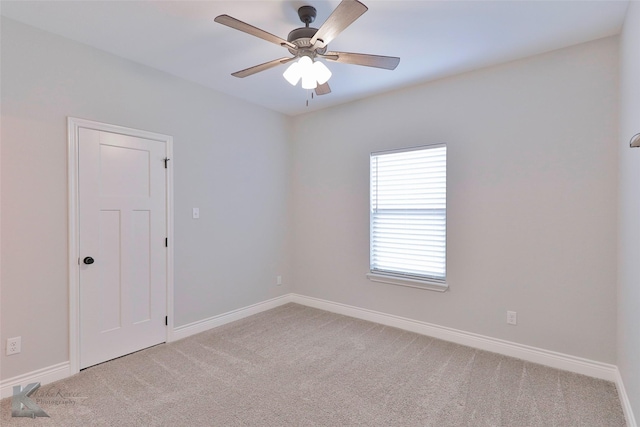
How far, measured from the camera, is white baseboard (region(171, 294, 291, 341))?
3.28 meters

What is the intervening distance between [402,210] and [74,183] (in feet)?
10.1

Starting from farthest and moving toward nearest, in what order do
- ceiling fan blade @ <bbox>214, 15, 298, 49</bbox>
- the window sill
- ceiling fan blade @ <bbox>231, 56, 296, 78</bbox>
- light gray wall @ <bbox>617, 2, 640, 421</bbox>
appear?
the window sill, ceiling fan blade @ <bbox>231, 56, 296, 78</bbox>, light gray wall @ <bbox>617, 2, 640, 421</bbox>, ceiling fan blade @ <bbox>214, 15, 298, 49</bbox>

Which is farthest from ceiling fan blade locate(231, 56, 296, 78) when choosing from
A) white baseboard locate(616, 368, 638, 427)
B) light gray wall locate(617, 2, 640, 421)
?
white baseboard locate(616, 368, 638, 427)

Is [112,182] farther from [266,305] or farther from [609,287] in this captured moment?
[609,287]

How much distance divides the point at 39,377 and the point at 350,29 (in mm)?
3516

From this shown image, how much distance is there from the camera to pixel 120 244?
9.28 ft

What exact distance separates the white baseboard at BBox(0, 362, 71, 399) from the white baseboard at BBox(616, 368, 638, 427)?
3877 mm

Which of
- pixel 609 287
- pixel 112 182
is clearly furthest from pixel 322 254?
pixel 609 287

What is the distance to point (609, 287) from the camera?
7.94ft

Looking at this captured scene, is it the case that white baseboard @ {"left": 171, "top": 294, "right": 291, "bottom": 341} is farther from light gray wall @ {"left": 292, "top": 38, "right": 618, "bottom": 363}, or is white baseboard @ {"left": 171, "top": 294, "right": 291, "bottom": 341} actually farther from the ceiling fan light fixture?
the ceiling fan light fixture

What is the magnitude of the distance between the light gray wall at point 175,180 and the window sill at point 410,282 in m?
Result: 1.40

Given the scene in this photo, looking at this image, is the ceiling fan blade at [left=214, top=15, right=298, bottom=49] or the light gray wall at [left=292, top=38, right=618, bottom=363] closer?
the ceiling fan blade at [left=214, top=15, right=298, bottom=49]

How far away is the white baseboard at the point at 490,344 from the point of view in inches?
97.4

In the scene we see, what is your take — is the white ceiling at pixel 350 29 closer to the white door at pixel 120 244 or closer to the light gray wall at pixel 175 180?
the light gray wall at pixel 175 180
